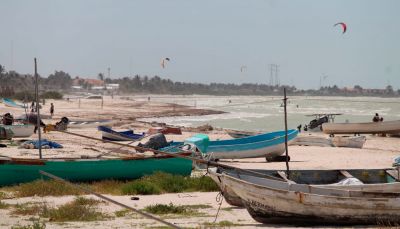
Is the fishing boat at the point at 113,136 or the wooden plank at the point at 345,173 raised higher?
the wooden plank at the point at 345,173

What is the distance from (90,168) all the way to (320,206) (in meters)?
6.66

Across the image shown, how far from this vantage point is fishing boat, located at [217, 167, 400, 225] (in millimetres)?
9406

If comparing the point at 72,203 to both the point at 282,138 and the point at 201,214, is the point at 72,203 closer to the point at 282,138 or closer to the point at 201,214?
the point at 201,214

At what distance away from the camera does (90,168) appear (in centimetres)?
1444

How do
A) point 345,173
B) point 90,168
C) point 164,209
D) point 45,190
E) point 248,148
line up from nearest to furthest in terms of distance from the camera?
point 164,209 < point 345,173 < point 45,190 < point 90,168 < point 248,148

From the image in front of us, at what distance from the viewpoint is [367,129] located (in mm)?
30906

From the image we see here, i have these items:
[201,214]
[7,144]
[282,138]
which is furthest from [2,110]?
[201,214]

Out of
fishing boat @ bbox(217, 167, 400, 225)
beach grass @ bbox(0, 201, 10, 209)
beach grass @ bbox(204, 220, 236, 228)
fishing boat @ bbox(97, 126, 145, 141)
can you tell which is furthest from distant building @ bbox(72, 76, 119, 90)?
fishing boat @ bbox(217, 167, 400, 225)

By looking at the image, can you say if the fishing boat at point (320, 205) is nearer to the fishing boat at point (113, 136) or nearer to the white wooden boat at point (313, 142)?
the fishing boat at point (113, 136)

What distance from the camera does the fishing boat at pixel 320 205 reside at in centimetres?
941

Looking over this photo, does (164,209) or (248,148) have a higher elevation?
(248,148)

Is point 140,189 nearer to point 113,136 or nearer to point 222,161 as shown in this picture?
point 222,161

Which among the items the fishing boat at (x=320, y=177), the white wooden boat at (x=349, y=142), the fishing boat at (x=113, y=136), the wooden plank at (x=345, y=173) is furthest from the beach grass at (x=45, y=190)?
the white wooden boat at (x=349, y=142)

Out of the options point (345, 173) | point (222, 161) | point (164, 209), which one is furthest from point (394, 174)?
point (222, 161)
